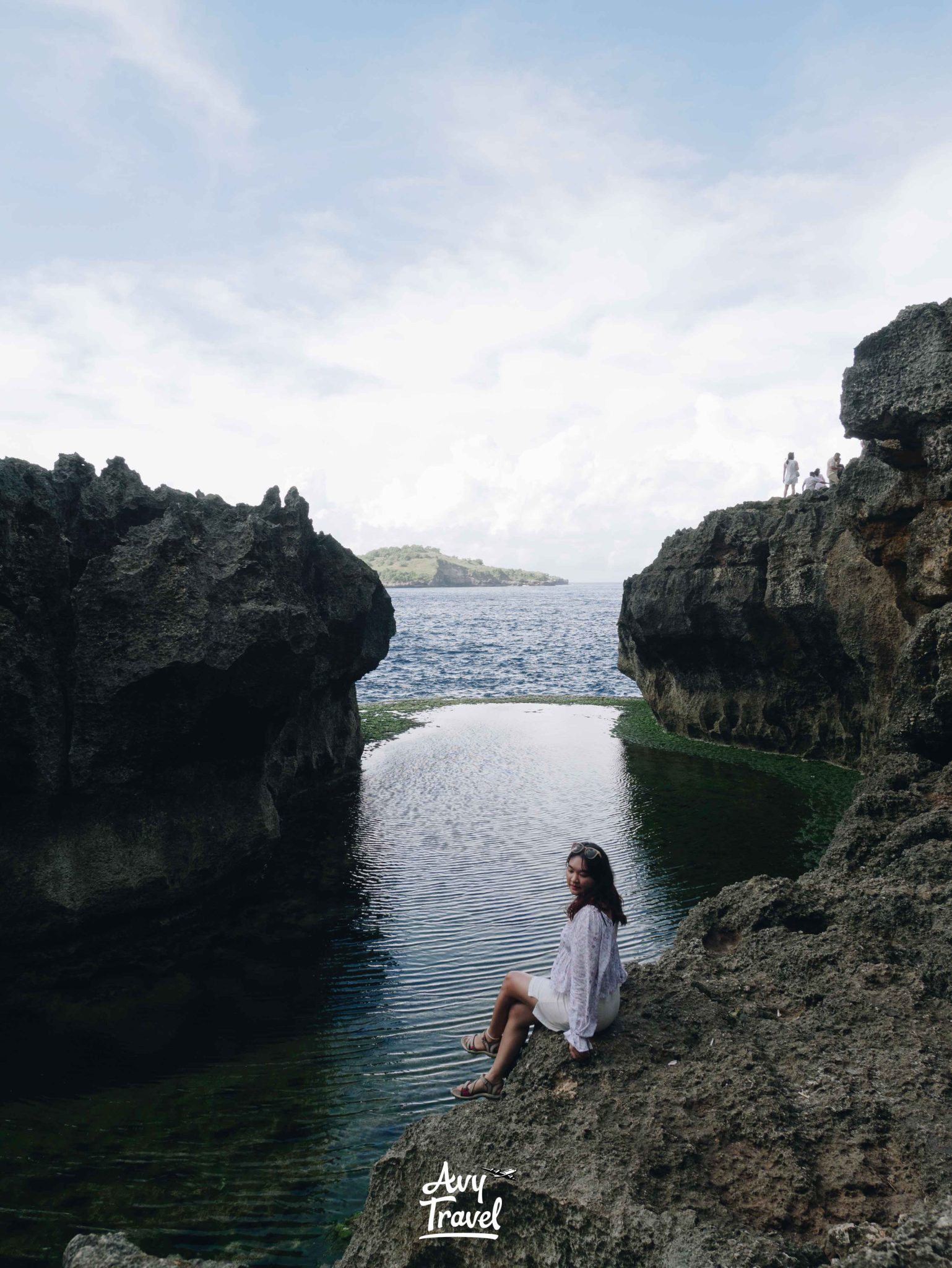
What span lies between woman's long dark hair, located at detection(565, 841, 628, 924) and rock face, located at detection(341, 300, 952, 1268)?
3.29 ft

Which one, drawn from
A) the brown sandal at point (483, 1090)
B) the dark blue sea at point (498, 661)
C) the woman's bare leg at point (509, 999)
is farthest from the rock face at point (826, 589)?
the dark blue sea at point (498, 661)

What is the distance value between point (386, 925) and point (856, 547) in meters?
17.0

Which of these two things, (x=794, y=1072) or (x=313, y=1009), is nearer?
(x=794, y=1072)

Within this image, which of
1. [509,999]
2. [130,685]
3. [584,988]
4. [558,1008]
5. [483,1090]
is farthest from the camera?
[130,685]

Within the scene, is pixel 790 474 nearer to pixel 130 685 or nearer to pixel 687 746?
pixel 687 746

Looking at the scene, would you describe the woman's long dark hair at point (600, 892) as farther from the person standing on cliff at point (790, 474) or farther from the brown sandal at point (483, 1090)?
the person standing on cliff at point (790, 474)

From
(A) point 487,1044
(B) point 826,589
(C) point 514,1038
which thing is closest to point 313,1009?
(A) point 487,1044

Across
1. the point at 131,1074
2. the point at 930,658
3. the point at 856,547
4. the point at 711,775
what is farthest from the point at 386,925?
the point at 856,547

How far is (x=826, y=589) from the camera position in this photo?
24.8 metres

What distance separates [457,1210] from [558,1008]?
1.77m

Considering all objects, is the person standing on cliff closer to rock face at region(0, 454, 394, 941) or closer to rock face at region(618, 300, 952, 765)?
rock face at region(618, 300, 952, 765)

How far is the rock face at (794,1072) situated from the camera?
15.9 feet

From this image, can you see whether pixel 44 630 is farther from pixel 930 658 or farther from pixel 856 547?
pixel 856 547

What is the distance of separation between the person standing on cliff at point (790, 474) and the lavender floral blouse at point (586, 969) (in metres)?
32.0
